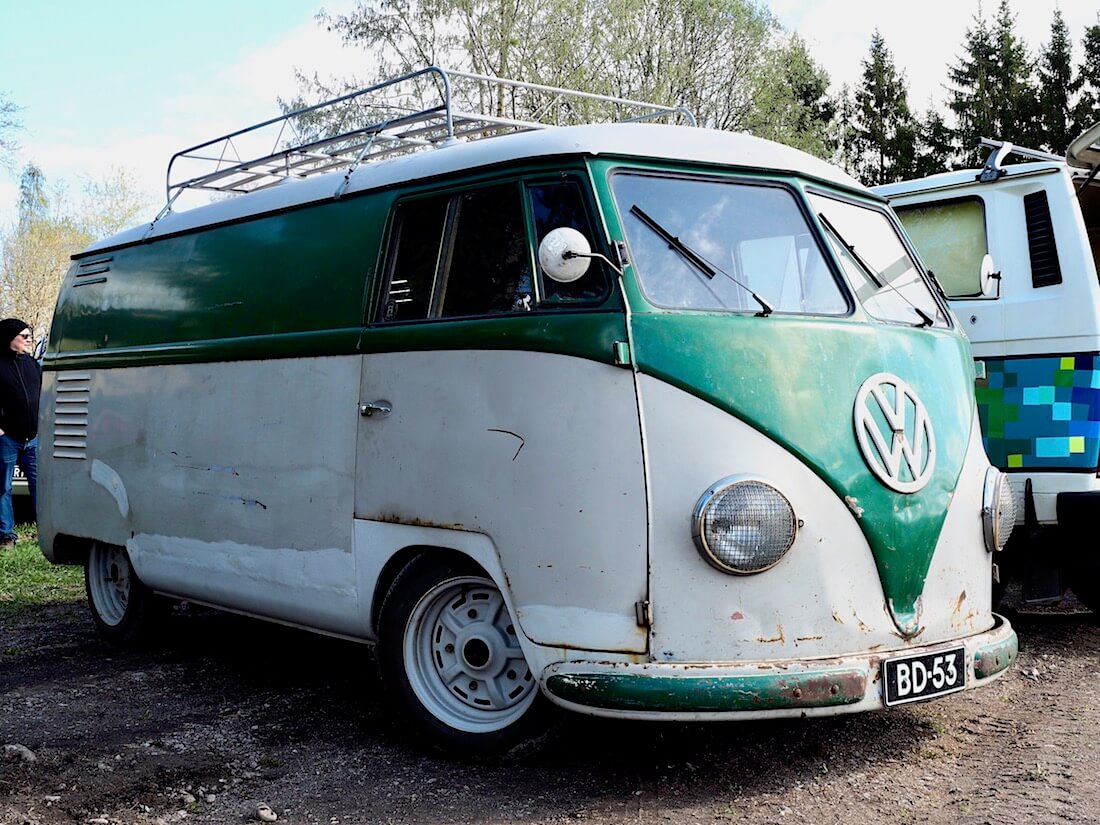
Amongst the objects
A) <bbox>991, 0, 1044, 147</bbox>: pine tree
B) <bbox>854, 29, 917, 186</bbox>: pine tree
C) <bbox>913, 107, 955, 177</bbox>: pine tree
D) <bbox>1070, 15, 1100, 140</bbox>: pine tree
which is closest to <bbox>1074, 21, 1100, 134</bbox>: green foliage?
<bbox>1070, 15, 1100, 140</bbox>: pine tree

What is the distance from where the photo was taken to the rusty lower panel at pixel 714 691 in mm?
3961

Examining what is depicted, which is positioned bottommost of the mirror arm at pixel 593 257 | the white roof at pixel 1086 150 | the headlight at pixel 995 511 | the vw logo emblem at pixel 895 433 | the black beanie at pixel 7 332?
the headlight at pixel 995 511

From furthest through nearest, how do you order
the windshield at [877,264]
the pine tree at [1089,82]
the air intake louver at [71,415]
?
the pine tree at [1089,82] < the air intake louver at [71,415] < the windshield at [877,264]

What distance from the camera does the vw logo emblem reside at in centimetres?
434

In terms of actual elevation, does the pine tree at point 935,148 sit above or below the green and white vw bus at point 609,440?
above

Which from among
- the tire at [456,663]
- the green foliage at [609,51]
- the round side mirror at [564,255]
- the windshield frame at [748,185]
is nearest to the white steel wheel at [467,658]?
the tire at [456,663]

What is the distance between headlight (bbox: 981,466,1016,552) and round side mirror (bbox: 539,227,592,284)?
1878 millimetres

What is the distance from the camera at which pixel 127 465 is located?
6.61m

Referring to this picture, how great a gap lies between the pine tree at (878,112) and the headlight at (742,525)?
126 feet

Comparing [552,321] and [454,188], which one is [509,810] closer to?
[552,321]

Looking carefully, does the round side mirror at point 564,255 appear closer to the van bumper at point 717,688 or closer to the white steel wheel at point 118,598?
the van bumper at point 717,688

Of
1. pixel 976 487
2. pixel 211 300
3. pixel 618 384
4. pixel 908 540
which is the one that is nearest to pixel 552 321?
pixel 618 384

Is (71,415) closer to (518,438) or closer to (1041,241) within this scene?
(518,438)

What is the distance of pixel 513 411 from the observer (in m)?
4.39
